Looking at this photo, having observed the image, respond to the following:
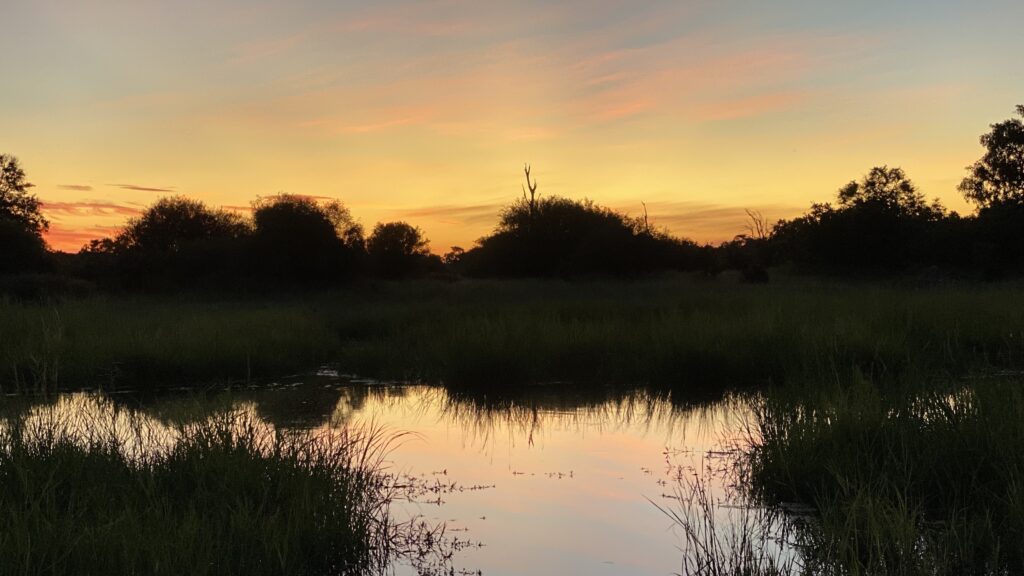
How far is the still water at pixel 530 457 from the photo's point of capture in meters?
5.14

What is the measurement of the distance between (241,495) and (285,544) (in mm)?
931

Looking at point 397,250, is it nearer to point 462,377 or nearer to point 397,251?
point 397,251

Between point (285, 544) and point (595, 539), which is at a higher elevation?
point (285, 544)

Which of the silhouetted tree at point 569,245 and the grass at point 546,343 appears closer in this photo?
the grass at point 546,343

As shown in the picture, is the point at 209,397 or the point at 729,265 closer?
the point at 209,397

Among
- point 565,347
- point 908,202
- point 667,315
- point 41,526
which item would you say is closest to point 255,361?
point 565,347

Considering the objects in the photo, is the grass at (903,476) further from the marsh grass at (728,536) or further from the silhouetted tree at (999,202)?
the silhouetted tree at (999,202)

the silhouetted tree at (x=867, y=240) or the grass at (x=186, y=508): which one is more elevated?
the silhouetted tree at (x=867, y=240)

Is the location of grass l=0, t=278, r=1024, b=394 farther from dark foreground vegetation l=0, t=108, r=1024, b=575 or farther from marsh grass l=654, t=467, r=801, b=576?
marsh grass l=654, t=467, r=801, b=576

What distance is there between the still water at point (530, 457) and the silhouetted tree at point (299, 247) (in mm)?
18462

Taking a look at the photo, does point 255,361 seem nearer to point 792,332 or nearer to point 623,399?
point 623,399

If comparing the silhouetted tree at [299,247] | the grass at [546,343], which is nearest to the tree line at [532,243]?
the silhouetted tree at [299,247]

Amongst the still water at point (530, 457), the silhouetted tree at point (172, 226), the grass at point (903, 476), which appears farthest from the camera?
the silhouetted tree at point (172, 226)

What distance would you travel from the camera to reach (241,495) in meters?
4.69
